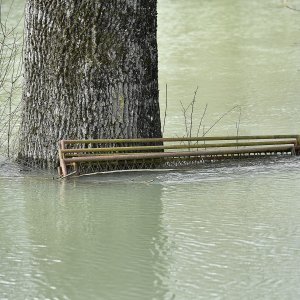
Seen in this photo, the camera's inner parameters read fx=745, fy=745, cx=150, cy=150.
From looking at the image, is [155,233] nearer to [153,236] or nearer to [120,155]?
[153,236]

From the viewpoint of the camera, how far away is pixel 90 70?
3.64 m

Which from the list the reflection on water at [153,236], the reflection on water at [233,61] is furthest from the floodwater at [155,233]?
the reflection on water at [233,61]

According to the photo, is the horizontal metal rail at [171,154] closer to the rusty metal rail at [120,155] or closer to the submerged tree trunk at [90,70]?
the rusty metal rail at [120,155]

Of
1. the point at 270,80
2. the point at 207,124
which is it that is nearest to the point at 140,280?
the point at 207,124

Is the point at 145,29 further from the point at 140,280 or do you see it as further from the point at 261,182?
the point at 140,280

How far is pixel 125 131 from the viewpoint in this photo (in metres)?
3.71

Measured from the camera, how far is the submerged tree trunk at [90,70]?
11.9 feet

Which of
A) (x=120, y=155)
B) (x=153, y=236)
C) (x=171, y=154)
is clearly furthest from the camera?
(x=171, y=154)

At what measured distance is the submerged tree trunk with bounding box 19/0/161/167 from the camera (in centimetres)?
364

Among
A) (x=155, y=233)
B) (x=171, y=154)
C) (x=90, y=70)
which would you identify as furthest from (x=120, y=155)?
(x=155, y=233)

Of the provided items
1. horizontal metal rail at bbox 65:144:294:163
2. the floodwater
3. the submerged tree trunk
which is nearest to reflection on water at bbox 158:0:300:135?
horizontal metal rail at bbox 65:144:294:163

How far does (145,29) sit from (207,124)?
2.86 m

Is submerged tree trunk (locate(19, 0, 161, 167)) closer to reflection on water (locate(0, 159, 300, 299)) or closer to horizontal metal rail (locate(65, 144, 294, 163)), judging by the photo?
horizontal metal rail (locate(65, 144, 294, 163))

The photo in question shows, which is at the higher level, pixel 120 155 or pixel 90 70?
pixel 90 70
